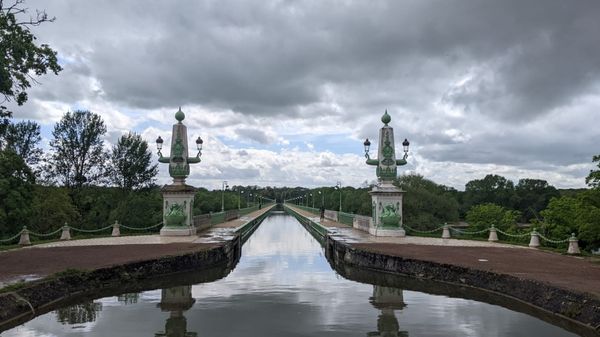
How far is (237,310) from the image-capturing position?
37.2ft

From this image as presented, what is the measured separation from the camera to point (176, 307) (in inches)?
→ 460

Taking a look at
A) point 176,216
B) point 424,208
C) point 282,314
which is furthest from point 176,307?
point 424,208

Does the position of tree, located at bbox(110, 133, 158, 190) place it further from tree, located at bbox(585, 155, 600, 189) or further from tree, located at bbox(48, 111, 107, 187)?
tree, located at bbox(585, 155, 600, 189)

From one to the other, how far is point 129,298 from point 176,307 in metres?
1.75

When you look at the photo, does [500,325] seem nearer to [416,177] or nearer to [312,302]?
[312,302]

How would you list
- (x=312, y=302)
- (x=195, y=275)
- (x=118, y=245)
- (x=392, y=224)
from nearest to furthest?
(x=312, y=302), (x=195, y=275), (x=118, y=245), (x=392, y=224)

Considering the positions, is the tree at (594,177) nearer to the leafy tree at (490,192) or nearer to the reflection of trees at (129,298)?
the reflection of trees at (129,298)

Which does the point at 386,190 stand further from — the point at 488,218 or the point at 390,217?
the point at 488,218

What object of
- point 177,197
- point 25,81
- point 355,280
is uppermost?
point 25,81

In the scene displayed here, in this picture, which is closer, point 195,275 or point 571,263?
point 571,263

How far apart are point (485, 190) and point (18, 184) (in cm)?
9304

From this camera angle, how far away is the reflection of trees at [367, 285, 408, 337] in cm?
955

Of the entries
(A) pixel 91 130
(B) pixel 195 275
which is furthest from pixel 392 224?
(A) pixel 91 130

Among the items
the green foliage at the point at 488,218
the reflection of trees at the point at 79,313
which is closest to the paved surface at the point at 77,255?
the reflection of trees at the point at 79,313
